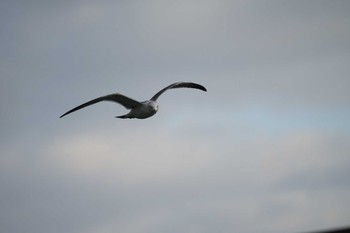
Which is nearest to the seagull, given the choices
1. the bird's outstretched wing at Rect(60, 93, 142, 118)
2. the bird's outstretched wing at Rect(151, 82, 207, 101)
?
the bird's outstretched wing at Rect(60, 93, 142, 118)

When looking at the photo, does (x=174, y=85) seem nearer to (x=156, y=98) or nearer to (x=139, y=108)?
(x=156, y=98)

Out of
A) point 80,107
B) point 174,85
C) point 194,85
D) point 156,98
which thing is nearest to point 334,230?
point 80,107

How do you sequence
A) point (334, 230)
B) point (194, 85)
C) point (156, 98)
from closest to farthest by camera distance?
1. point (334, 230)
2. point (156, 98)
3. point (194, 85)

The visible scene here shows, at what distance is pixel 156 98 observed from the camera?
104 ft

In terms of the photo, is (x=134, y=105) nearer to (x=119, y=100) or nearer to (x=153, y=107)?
(x=119, y=100)

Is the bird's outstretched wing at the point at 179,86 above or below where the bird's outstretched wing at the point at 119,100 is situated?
above

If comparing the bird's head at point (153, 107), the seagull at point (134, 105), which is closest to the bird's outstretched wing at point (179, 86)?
the seagull at point (134, 105)

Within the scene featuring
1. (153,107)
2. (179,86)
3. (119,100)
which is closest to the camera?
(153,107)

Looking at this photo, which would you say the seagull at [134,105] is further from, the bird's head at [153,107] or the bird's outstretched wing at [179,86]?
the bird's outstretched wing at [179,86]

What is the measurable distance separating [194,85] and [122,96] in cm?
816

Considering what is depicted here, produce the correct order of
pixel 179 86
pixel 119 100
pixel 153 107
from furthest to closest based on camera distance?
pixel 179 86 < pixel 119 100 < pixel 153 107

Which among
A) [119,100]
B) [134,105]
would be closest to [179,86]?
[134,105]

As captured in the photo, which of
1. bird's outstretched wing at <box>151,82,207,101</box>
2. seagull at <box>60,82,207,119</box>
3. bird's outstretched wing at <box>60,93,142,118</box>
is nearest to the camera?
bird's outstretched wing at <box>60,93,142,118</box>

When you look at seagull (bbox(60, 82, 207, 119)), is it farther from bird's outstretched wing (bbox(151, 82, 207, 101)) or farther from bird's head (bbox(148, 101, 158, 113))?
bird's outstretched wing (bbox(151, 82, 207, 101))
